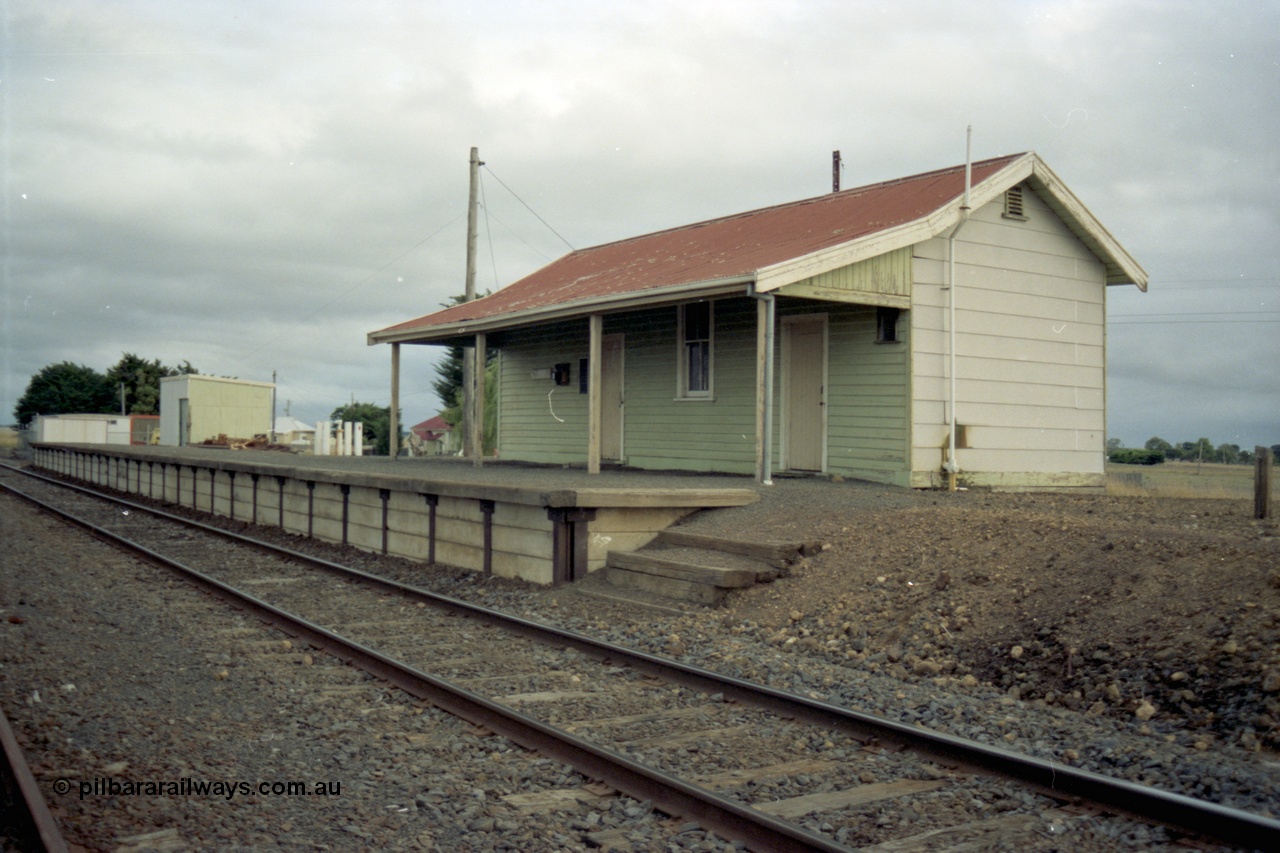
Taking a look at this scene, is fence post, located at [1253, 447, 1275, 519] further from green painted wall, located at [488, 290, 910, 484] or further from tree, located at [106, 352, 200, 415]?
tree, located at [106, 352, 200, 415]

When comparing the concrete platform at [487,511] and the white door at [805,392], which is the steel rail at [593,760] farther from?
the white door at [805,392]

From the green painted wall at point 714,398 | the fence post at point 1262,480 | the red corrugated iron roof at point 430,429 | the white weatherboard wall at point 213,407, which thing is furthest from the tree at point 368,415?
the fence post at point 1262,480

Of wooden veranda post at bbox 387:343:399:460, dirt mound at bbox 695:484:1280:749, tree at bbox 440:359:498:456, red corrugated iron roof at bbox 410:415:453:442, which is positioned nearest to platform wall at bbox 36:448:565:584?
dirt mound at bbox 695:484:1280:749

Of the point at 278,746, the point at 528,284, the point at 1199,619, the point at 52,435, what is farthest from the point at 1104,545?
the point at 52,435

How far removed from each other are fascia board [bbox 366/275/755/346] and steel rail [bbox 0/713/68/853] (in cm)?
822

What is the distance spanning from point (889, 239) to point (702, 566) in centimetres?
573

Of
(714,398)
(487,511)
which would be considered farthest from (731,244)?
(487,511)

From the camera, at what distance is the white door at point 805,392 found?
13.5 meters

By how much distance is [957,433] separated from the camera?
12.8m

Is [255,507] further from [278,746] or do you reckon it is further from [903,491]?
[278,746]

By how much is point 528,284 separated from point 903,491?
10.3 m

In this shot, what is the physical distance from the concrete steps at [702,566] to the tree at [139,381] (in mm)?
81373

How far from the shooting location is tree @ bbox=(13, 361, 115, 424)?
8675 cm

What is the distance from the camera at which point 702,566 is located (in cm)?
801
